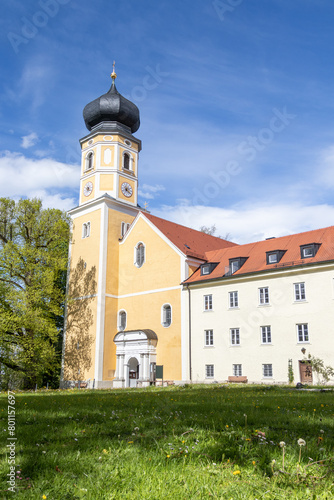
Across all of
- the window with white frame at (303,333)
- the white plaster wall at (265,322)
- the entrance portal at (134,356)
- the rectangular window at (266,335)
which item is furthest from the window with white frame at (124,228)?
the window with white frame at (303,333)

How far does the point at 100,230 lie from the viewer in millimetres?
39844

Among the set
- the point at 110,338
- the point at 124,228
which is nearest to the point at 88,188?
the point at 124,228

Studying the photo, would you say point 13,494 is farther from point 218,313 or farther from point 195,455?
point 218,313

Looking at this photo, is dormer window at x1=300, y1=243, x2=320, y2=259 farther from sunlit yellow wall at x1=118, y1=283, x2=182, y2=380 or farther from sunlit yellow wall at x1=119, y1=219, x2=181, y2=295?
sunlit yellow wall at x1=118, y1=283, x2=182, y2=380

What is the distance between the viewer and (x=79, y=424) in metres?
6.66

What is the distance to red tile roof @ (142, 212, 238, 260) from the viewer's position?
3662cm

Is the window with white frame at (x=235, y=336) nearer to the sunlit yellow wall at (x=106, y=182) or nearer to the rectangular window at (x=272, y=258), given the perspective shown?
the rectangular window at (x=272, y=258)

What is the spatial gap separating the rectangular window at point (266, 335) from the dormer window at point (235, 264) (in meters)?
4.99

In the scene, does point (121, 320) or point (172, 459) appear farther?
point (121, 320)

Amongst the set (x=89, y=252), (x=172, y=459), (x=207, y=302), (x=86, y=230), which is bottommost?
(x=172, y=459)

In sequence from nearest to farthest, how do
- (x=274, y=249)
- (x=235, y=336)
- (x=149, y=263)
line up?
(x=235, y=336), (x=274, y=249), (x=149, y=263)

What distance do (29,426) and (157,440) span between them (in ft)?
7.23

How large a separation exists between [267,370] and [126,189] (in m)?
21.8

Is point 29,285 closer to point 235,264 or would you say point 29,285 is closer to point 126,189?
point 126,189
